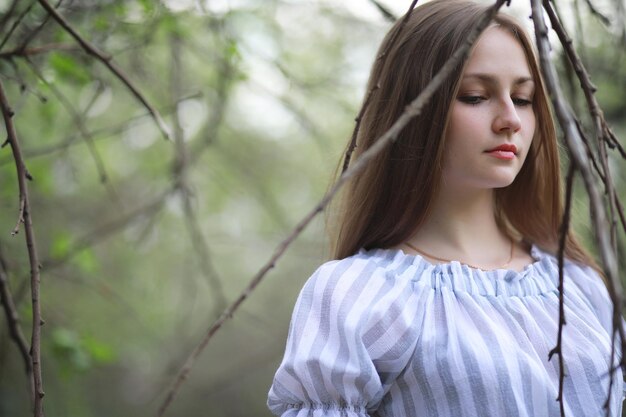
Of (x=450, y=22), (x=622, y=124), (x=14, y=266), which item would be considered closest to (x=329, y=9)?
(x=622, y=124)

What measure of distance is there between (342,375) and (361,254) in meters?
0.24

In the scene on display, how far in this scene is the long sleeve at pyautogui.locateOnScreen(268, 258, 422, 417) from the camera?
970 millimetres

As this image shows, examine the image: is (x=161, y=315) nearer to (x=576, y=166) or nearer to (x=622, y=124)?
(x=622, y=124)

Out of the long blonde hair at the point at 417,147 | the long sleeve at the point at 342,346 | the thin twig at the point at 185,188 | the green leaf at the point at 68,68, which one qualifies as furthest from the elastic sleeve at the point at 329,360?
the green leaf at the point at 68,68

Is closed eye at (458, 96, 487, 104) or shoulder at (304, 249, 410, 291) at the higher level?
closed eye at (458, 96, 487, 104)

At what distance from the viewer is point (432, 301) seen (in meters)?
1.07

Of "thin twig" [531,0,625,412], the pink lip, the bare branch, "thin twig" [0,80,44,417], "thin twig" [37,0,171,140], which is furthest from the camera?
the bare branch

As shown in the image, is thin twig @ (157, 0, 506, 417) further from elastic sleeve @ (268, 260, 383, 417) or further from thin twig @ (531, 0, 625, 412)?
→ elastic sleeve @ (268, 260, 383, 417)

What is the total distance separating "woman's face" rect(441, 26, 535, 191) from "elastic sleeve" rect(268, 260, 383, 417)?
228mm

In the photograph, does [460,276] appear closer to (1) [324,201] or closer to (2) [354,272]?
(2) [354,272]

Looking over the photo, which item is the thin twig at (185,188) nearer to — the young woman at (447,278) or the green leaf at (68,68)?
the green leaf at (68,68)

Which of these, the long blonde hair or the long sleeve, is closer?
the long sleeve

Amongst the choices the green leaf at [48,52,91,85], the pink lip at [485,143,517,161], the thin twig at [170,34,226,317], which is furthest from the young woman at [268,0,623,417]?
the green leaf at [48,52,91,85]

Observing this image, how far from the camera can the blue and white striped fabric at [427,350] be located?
3.22 ft
